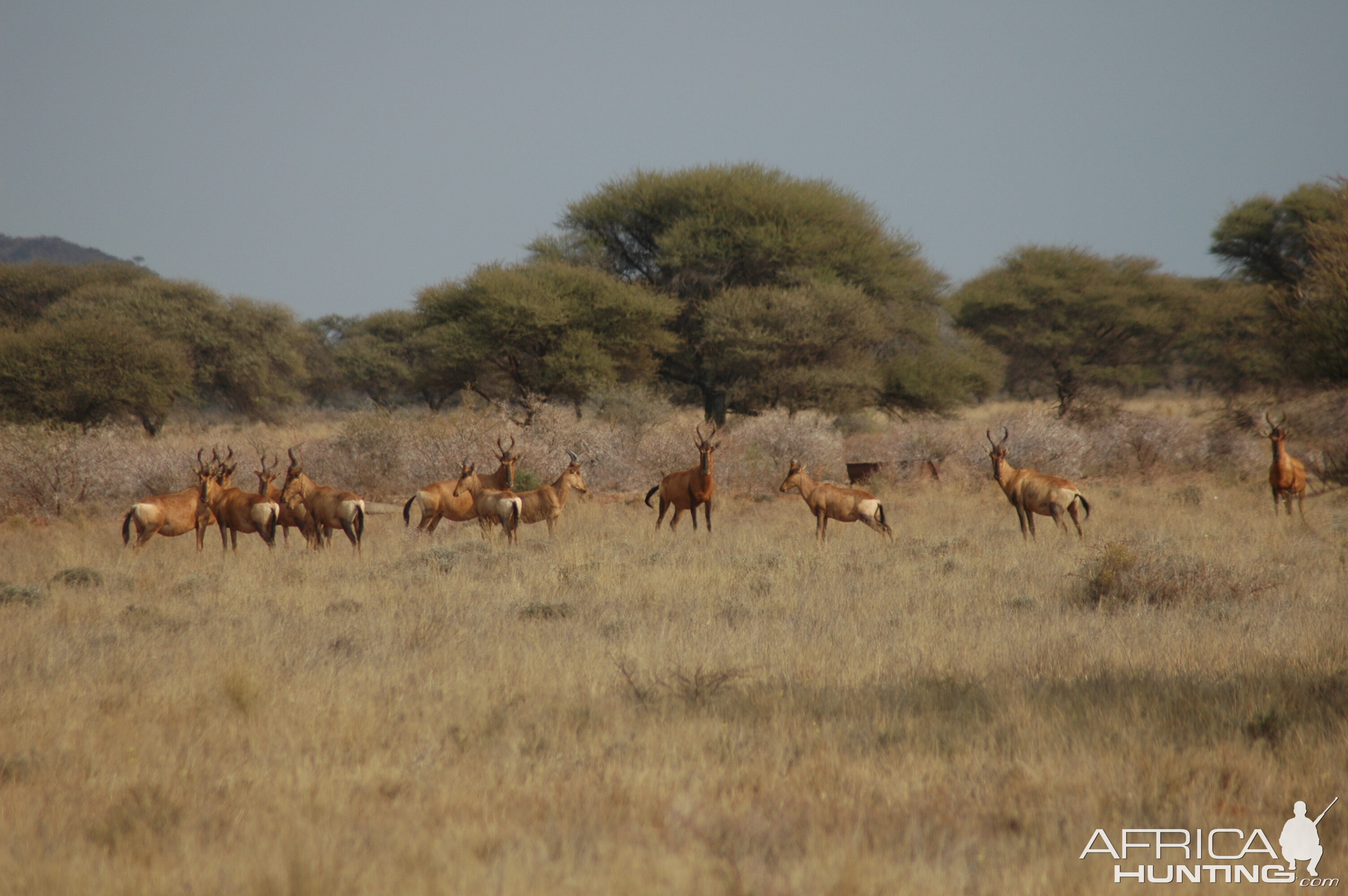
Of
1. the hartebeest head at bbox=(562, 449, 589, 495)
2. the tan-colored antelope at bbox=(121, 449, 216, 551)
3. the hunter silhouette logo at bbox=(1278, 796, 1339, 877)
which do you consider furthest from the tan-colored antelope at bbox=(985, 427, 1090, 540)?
the tan-colored antelope at bbox=(121, 449, 216, 551)

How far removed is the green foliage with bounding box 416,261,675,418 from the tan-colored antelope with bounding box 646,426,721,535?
33.6ft

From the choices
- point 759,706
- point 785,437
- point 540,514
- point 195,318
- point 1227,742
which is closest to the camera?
point 1227,742

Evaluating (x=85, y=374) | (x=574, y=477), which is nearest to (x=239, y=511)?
(x=574, y=477)

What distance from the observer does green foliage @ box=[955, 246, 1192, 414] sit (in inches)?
1377

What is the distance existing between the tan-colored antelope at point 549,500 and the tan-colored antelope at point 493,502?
0.14 meters

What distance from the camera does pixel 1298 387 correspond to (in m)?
20.5

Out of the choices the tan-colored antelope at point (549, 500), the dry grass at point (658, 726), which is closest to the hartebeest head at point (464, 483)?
the tan-colored antelope at point (549, 500)

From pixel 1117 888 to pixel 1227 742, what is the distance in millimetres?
1584

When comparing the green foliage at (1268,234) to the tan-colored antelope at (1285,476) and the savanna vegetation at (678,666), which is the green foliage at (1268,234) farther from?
the tan-colored antelope at (1285,476)

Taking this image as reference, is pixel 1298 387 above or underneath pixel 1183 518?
above

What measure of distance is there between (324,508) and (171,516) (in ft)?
5.87

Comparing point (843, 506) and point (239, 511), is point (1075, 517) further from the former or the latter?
point (239, 511)

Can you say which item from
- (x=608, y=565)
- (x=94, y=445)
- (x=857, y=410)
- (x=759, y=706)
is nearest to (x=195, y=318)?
(x=94, y=445)

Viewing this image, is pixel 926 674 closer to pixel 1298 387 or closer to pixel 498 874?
pixel 498 874
